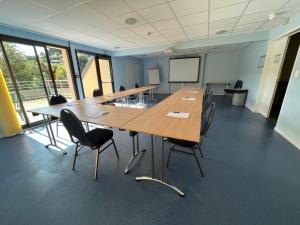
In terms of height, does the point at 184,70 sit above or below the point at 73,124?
above

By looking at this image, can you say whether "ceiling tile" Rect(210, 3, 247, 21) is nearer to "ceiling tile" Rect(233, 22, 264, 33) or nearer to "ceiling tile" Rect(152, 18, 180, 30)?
"ceiling tile" Rect(152, 18, 180, 30)

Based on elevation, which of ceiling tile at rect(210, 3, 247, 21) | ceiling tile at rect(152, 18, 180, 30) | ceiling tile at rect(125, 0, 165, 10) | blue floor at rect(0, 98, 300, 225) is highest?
ceiling tile at rect(152, 18, 180, 30)

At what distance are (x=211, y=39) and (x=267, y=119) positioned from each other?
3.23 meters

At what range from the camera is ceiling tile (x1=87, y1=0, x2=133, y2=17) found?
2130 millimetres

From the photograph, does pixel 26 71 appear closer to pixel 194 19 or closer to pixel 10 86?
pixel 10 86

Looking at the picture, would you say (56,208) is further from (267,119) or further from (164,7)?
(267,119)

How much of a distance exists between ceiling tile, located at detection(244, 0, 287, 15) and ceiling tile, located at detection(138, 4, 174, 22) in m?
1.51

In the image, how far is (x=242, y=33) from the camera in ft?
13.5

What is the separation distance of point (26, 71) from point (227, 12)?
533 cm

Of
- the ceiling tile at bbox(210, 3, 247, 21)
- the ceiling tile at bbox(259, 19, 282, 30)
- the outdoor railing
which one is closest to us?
the ceiling tile at bbox(210, 3, 247, 21)

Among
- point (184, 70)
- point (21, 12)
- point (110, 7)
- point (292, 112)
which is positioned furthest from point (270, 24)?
point (21, 12)

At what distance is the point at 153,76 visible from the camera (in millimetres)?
8789

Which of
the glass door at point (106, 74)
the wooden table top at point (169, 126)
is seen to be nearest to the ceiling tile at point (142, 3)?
the wooden table top at point (169, 126)

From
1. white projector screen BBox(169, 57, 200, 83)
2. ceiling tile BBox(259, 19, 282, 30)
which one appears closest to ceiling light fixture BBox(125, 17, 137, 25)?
ceiling tile BBox(259, 19, 282, 30)
